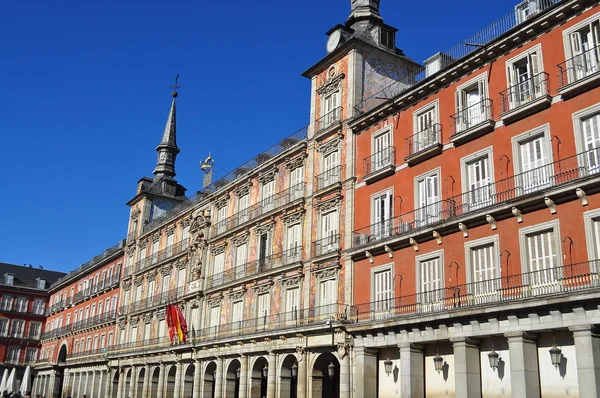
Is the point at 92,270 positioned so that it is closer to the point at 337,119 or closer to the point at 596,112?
the point at 337,119

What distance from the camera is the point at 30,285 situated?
90.1 metres

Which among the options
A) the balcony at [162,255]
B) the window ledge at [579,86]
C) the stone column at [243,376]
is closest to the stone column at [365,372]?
the stone column at [243,376]

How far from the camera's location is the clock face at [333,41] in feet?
Result: 115

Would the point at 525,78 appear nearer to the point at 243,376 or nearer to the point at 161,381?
the point at 243,376

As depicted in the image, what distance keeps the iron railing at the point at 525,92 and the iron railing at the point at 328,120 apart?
1097cm

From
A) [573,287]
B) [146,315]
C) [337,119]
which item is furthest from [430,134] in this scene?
[146,315]

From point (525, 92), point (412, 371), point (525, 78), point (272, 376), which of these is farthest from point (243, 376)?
point (525, 78)

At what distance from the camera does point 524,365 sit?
20234 millimetres

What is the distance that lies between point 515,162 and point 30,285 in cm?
8263

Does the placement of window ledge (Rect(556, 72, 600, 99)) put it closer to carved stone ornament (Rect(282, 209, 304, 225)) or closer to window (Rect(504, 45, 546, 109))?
window (Rect(504, 45, 546, 109))

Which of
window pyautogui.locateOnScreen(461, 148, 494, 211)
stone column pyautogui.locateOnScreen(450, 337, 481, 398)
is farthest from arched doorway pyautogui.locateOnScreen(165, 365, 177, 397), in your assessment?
window pyautogui.locateOnScreen(461, 148, 494, 211)

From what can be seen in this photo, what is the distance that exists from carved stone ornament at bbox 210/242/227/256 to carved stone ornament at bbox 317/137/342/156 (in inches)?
464

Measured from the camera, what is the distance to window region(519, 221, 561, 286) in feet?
66.9

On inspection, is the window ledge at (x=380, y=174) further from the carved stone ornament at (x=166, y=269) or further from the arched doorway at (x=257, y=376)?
the carved stone ornament at (x=166, y=269)
